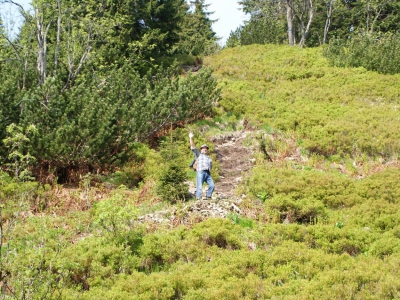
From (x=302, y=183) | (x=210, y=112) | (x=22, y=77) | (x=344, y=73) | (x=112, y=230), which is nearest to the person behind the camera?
(x=112, y=230)

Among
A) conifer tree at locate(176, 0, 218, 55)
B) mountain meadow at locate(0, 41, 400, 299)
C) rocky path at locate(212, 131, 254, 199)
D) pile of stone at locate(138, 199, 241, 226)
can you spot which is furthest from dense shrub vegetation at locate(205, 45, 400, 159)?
conifer tree at locate(176, 0, 218, 55)

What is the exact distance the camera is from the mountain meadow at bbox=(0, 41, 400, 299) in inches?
265

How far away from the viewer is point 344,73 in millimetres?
21156

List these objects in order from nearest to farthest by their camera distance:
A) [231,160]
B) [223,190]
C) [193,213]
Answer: [193,213]
[223,190]
[231,160]

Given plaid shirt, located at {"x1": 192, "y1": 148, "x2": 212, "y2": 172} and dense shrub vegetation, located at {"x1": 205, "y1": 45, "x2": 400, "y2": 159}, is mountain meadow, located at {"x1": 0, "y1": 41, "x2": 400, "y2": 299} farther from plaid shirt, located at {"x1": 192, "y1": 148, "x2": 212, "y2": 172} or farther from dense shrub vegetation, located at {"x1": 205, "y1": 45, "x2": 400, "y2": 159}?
plaid shirt, located at {"x1": 192, "y1": 148, "x2": 212, "y2": 172}

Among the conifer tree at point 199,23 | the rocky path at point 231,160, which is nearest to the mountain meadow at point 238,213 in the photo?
the rocky path at point 231,160

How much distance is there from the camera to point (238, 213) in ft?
34.1

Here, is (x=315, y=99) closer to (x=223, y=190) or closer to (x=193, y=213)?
(x=223, y=190)

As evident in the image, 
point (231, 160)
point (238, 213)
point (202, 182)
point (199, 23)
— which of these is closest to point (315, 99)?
point (231, 160)

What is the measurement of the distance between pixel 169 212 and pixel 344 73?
48.6 ft

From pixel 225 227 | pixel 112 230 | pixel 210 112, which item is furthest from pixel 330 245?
pixel 210 112

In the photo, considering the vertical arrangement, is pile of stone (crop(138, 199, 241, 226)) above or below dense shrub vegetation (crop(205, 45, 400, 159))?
below

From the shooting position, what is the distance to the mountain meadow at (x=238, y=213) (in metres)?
6.73

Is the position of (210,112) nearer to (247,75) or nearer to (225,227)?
(247,75)
